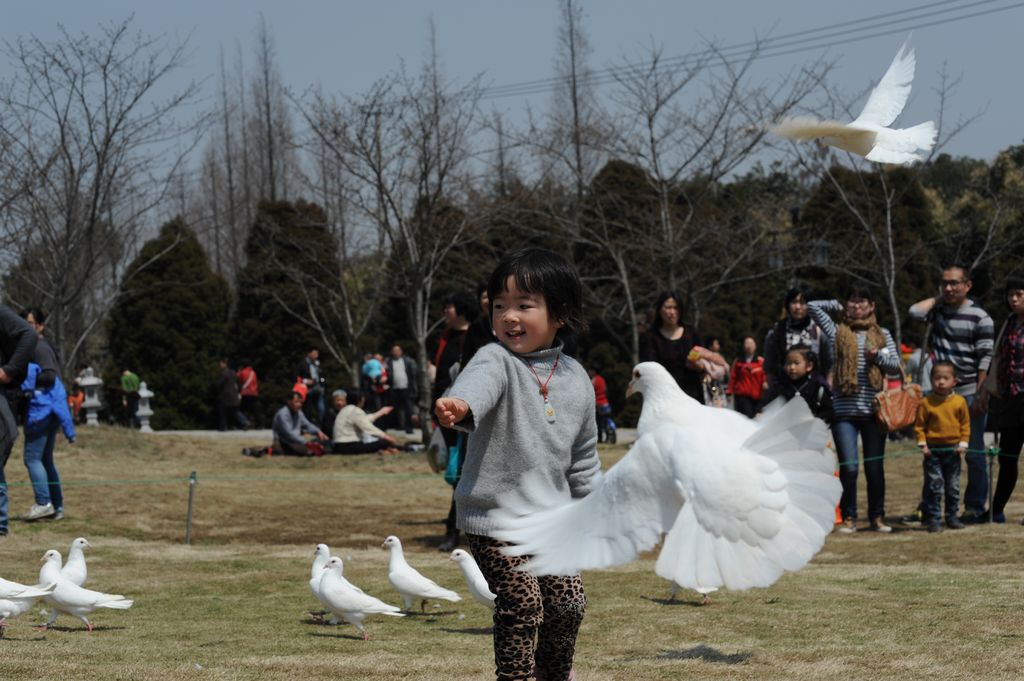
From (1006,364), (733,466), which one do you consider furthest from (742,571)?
(1006,364)

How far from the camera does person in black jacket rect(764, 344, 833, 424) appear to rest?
9.19 metres

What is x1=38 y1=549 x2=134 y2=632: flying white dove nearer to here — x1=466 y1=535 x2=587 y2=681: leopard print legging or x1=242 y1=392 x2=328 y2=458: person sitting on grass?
x1=466 y1=535 x2=587 y2=681: leopard print legging

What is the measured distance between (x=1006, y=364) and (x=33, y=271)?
16.7 meters

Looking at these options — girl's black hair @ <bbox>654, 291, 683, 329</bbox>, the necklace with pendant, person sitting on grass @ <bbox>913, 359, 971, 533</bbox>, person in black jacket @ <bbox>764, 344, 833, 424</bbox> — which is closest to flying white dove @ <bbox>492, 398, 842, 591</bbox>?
the necklace with pendant

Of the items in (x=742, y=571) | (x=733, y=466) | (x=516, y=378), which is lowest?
(x=742, y=571)

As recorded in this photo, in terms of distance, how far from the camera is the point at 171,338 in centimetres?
2925

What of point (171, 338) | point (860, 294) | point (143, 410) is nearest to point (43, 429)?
point (860, 294)

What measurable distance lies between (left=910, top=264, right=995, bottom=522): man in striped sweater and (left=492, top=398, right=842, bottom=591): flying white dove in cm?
619

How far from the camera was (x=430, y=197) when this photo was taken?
19.3 metres

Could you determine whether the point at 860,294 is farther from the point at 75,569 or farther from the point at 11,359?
the point at 11,359

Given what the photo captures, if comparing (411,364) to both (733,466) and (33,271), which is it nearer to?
(33,271)

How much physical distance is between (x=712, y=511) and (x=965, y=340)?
670cm

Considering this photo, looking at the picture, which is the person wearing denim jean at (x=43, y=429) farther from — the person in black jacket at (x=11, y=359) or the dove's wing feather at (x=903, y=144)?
the dove's wing feather at (x=903, y=144)

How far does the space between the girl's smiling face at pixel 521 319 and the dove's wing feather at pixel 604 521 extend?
51 cm
